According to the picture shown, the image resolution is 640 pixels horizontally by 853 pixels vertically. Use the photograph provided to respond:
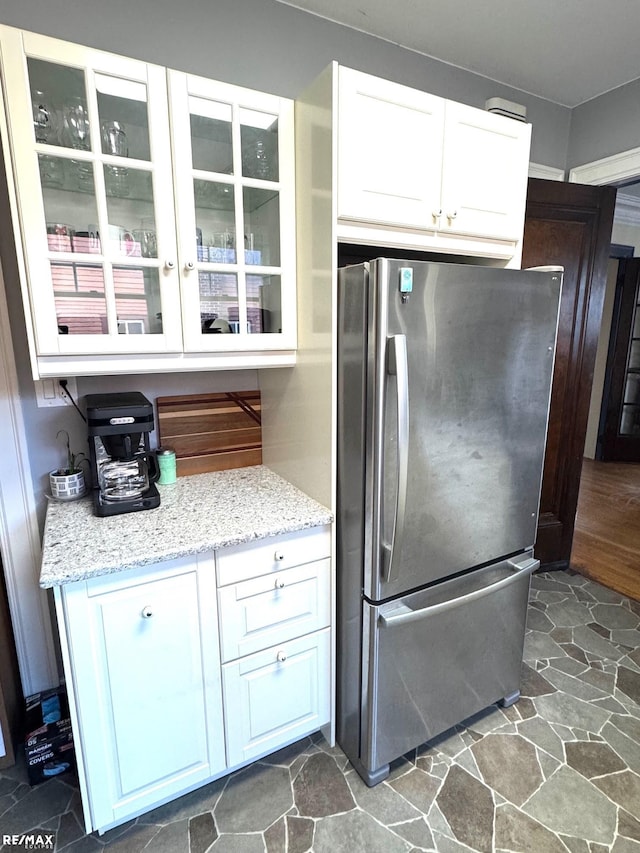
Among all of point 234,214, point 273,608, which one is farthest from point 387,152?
point 273,608

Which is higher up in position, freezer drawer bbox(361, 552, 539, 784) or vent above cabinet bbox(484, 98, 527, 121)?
vent above cabinet bbox(484, 98, 527, 121)

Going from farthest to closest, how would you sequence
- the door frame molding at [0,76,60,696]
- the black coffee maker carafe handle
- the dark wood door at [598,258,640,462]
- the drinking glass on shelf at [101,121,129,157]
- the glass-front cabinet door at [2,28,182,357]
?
the dark wood door at [598,258,640,462] < the black coffee maker carafe handle < the door frame molding at [0,76,60,696] < the drinking glass on shelf at [101,121,129,157] < the glass-front cabinet door at [2,28,182,357]

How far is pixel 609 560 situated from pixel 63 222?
345 centimetres

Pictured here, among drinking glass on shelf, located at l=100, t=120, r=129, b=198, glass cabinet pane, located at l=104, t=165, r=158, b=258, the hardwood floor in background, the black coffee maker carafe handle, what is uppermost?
drinking glass on shelf, located at l=100, t=120, r=129, b=198

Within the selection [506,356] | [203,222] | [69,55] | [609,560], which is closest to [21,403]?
[203,222]

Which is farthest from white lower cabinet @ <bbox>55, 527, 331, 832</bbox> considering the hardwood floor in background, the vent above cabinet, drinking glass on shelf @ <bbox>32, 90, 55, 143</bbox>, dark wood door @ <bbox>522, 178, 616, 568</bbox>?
the hardwood floor in background

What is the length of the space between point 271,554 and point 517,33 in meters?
2.31

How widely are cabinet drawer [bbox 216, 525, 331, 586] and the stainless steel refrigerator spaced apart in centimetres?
9

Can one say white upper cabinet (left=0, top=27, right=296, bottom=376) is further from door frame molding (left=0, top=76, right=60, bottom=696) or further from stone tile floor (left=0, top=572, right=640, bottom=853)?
stone tile floor (left=0, top=572, right=640, bottom=853)

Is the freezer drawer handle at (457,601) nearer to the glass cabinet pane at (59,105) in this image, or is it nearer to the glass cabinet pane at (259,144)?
the glass cabinet pane at (259,144)

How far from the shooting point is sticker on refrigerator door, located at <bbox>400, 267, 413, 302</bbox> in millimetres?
1235

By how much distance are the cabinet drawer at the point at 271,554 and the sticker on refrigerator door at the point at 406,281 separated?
770mm

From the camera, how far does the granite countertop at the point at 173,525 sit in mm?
1194

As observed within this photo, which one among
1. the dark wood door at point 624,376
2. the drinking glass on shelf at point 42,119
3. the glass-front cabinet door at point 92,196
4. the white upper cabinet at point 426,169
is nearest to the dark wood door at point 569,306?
the white upper cabinet at point 426,169
